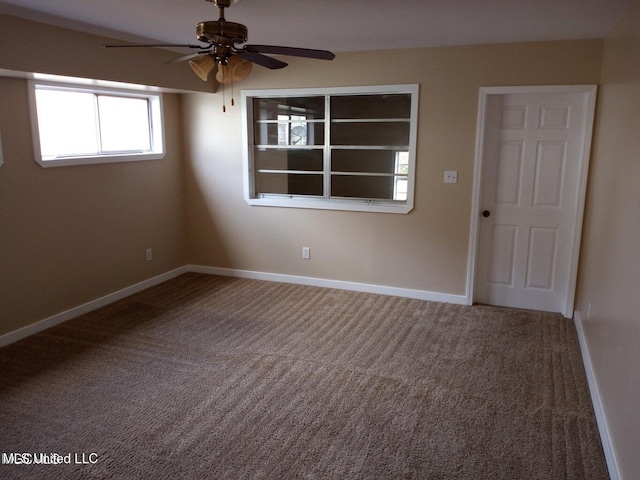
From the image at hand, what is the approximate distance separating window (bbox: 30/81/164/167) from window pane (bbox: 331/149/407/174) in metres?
1.86

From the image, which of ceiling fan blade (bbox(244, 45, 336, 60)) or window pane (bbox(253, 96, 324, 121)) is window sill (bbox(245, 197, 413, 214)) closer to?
window pane (bbox(253, 96, 324, 121))

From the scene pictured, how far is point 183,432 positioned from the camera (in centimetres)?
267

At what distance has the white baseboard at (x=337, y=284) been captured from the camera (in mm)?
4750

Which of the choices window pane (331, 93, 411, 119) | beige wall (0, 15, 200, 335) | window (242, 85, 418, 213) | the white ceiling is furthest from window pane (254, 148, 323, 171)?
the white ceiling

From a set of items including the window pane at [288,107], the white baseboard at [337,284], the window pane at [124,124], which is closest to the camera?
the window pane at [124,124]

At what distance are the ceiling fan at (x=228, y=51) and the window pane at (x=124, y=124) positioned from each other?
2.14m

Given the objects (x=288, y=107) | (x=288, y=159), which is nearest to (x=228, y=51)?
(x=288, y=107)

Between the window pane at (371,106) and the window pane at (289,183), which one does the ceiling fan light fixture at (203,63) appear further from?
the window pane at (289,183)

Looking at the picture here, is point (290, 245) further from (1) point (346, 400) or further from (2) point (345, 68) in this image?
(1) point (346, 400)

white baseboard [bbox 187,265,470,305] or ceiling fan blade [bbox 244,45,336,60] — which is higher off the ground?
ceiling fan blade [bbox 244,45,336,60]

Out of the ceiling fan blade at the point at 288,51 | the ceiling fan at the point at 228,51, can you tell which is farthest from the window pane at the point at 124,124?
the ceiling fan blade at the point at 288,51

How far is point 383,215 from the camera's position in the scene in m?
4.82

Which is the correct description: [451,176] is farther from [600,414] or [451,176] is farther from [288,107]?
[600,414]

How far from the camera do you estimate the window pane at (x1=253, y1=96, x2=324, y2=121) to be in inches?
195
